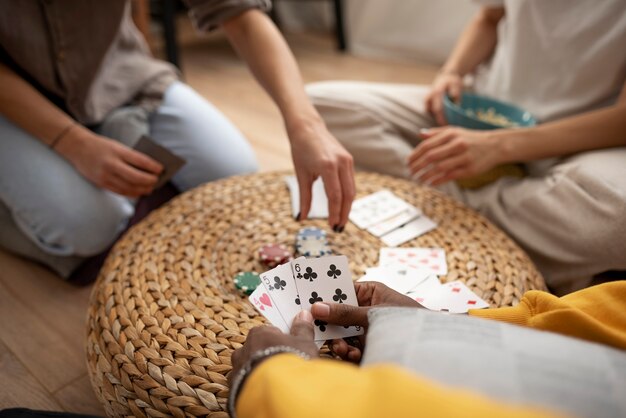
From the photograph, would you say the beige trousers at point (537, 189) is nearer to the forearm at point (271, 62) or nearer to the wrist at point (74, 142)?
the forearm at point (271, 62)

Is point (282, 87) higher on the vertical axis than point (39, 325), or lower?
higher

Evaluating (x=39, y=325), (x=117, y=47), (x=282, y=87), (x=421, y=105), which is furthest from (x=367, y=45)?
(x=39, y=325)

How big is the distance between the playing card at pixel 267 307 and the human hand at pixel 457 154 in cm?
53

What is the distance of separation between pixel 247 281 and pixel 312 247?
0.49 feet

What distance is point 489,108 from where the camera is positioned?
1.41 meters

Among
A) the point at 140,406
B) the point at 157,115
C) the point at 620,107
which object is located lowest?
the point at 140,406

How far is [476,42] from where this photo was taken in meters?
1.53

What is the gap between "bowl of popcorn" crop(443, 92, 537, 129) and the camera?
1294 mm

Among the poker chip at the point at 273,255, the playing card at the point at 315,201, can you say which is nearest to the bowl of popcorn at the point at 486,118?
the playing card at the point at 315,201

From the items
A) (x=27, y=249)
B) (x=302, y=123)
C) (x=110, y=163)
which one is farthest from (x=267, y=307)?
(x=27, y=249)

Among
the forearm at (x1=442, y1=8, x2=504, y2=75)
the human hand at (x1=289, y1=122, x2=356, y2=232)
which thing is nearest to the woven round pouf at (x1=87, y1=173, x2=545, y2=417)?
the human hand at (x1=289, y1=122, x2=356, y2=232)

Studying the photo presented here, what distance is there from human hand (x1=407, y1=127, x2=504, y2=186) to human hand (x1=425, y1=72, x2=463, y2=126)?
0.24m

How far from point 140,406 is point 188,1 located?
894mm

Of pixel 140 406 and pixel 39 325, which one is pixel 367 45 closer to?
pixel 39 325
